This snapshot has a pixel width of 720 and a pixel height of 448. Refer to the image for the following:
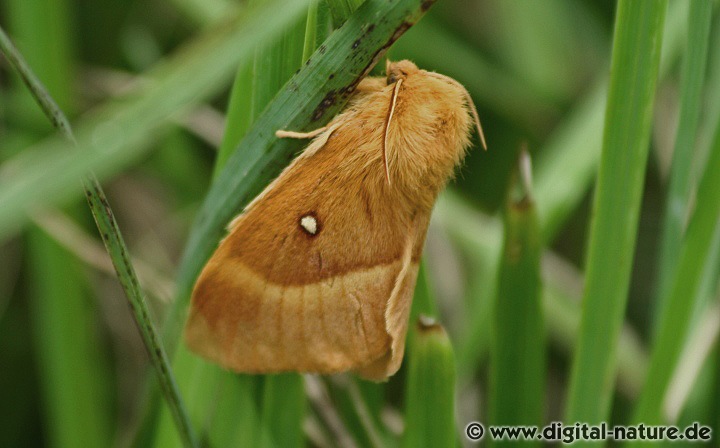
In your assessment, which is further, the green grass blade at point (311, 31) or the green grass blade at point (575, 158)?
the green grass blade at point (575, 158)

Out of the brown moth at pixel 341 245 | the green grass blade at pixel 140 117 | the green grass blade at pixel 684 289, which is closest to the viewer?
the green grass blade at pixel 140 117

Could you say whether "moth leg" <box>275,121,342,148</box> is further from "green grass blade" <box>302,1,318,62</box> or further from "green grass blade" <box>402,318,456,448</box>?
"green grass blade" <box>402,318,456,448</box>

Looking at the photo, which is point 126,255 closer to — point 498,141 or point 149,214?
point 149,214

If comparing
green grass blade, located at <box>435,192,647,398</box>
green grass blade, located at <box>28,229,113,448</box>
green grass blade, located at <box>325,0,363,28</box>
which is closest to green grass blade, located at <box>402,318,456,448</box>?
green grass blade, located at <box>325,0,363,28</box>

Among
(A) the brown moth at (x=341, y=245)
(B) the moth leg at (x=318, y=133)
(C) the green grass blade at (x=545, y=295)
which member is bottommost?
(C) the green grass blade at (x=545, y=295)

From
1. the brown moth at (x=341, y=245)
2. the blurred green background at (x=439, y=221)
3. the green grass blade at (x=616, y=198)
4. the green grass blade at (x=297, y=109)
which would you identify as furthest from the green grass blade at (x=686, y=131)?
the green grass blade at (x=297, y=109)

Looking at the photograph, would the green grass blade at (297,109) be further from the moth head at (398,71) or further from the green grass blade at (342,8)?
the moth head at (398,71)
